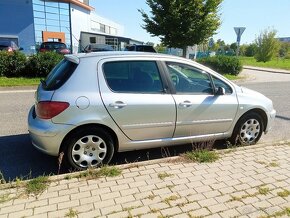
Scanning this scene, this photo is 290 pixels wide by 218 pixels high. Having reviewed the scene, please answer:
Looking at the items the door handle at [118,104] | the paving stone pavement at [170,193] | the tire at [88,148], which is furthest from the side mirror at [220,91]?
the tire at [88,148]

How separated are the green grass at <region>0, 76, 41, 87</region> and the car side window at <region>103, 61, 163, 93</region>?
855 cm

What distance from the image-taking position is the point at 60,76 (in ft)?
12.3

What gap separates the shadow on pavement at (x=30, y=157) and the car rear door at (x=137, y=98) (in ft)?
1.78

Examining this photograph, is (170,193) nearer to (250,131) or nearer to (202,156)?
(202,156)

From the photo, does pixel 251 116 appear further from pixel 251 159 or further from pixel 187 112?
pixel 187 112

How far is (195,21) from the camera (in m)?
17.3

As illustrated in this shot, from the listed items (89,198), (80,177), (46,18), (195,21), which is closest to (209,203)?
(89,198)

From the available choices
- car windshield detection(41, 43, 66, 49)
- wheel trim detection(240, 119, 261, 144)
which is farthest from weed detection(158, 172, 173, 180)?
car windshield detection(41, 43, 66, 49)

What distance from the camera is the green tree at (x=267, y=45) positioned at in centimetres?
3988

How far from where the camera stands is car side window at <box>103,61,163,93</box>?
3748mm

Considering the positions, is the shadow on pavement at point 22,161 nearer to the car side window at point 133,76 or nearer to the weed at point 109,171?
the weed at point 109,171

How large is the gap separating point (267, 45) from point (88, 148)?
1668 inches

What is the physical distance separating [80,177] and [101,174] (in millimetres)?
262

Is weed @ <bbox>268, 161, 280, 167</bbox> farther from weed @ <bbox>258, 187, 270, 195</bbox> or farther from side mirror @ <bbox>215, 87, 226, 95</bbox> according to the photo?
side mirror @ <bbox>215, 87, 226, 95</bbox>
